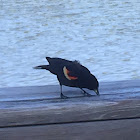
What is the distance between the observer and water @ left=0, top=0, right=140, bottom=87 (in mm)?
6199

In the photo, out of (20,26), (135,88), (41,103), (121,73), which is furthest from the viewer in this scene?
(20,26)

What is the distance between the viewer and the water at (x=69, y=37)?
Answer: 6199 millimetres

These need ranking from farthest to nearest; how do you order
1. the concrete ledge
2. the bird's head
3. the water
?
the water, the bird's head, the concrete ledge

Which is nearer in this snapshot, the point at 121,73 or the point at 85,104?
the point at 85,104

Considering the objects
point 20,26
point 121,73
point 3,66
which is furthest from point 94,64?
point 20,26

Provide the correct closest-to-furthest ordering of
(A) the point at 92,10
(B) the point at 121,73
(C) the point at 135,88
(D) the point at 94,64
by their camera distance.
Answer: (C) the point at 135,88 < (B) the point at 121,73 < (D) the point at 94,64 < (A) the point at 92,10

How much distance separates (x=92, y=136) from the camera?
1.35 metres

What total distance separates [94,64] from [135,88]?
16.1 feet

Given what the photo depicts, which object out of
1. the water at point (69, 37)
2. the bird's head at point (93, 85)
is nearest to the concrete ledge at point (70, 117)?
the bird's head at point (93, 85)

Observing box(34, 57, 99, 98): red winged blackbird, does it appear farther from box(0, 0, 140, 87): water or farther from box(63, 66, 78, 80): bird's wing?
box(0, 0, 140, 87): water

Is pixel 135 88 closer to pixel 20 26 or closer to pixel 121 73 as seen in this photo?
pixel 121 73

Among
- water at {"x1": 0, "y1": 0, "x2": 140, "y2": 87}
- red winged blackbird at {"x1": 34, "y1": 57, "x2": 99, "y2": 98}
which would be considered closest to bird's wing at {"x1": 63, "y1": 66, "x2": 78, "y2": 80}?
red winged blackbird at {"x1": 34, "y1": 57, "x2": 99, "y2": 98}

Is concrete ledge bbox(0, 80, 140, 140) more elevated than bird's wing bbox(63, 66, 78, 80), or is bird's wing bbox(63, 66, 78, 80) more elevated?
bird's wing bbox(63, 66, 78, 80)

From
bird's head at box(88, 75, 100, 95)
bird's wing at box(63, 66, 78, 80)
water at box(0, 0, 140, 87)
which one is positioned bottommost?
water at box(0, 0, 140, 87)
